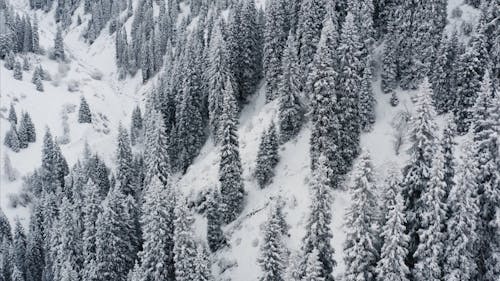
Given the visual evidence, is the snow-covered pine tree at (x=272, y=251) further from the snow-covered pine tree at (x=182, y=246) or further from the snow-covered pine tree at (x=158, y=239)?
the snow-covered pine tree at (x=158, y=239)

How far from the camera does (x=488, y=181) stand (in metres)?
27.1

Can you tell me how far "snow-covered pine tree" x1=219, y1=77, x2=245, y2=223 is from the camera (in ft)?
180

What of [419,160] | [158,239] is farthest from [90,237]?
[419,160]

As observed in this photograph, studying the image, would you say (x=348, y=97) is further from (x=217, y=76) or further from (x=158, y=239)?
(x=217, y=76)

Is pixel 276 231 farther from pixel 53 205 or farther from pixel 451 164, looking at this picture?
pixel 53 205

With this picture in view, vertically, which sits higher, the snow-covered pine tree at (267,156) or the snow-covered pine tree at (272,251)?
the snow-covered pine tree at (272,251)

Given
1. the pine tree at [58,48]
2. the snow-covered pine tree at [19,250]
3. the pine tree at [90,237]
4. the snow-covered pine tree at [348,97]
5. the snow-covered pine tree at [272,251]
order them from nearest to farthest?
the snow-covered pine tree at [272,251] → the pine tree at [90,237] → the snow-covered pine tree at [348,97] → the snow-covered pine tree at [19,250] → the pine tree at [58,48]

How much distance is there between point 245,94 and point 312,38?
1807 centimetres

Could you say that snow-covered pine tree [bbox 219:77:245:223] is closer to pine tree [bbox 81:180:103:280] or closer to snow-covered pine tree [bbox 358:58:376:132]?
pine tree [bbox 81:180:103:280]

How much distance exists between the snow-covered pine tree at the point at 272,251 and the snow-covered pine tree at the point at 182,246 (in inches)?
326

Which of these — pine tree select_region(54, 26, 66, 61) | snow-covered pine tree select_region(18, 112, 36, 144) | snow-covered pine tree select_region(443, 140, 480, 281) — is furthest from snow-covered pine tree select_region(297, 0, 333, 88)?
pine tree select_region(54, 26, 66, 61)

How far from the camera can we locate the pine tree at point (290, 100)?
5709 cm

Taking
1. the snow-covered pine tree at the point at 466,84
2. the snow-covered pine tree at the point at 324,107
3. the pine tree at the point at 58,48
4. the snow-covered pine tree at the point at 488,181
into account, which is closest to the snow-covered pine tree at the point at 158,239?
the snow-covered pine tree at the point at 324,107

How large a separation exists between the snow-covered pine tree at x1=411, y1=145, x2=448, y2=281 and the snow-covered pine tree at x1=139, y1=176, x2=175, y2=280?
22.4 meters
